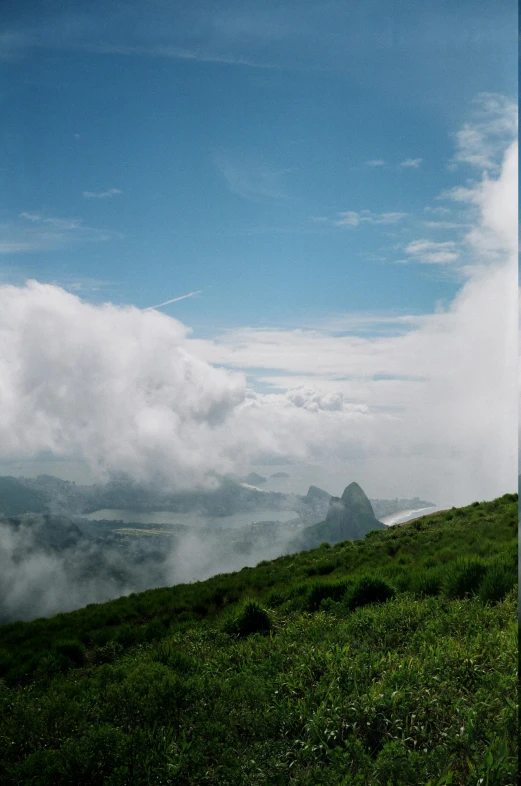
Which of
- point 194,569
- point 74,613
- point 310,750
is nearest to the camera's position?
point 310,750

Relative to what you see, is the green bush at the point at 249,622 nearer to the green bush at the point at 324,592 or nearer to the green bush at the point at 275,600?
the green bush at the point at 324,592

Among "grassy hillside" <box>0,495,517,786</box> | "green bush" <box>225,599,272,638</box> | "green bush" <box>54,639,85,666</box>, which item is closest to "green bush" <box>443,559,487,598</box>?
"grassy hillside" <box>0,495,517,786</box>

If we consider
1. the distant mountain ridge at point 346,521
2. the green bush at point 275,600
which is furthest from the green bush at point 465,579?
the distant mountain ridge at point 346,521

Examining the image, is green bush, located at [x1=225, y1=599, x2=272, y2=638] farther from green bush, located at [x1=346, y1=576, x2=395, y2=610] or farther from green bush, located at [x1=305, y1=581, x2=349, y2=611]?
green bush, located at [x1=346, y1=576, x2=395, y2=610]

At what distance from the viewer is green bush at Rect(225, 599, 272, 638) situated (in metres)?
4.25

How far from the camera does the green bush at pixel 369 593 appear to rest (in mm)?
4383

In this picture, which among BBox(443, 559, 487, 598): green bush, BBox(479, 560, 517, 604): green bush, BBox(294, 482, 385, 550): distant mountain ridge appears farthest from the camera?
BBox(294, 482, 385, 550): distant mountain ridge

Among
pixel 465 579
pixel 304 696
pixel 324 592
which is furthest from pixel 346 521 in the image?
pixel 304 696

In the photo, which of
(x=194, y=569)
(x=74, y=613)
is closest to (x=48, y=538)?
(x=194, y=569)

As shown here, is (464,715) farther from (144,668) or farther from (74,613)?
(74,613)

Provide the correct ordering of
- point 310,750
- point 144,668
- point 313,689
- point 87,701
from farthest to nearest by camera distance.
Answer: point 144,668, point 87,701, point 313,689, point 310,750

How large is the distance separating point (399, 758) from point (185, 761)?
906 millimetres

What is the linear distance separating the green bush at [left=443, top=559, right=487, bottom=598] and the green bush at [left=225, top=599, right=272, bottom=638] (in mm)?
1458

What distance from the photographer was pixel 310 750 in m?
2.22
